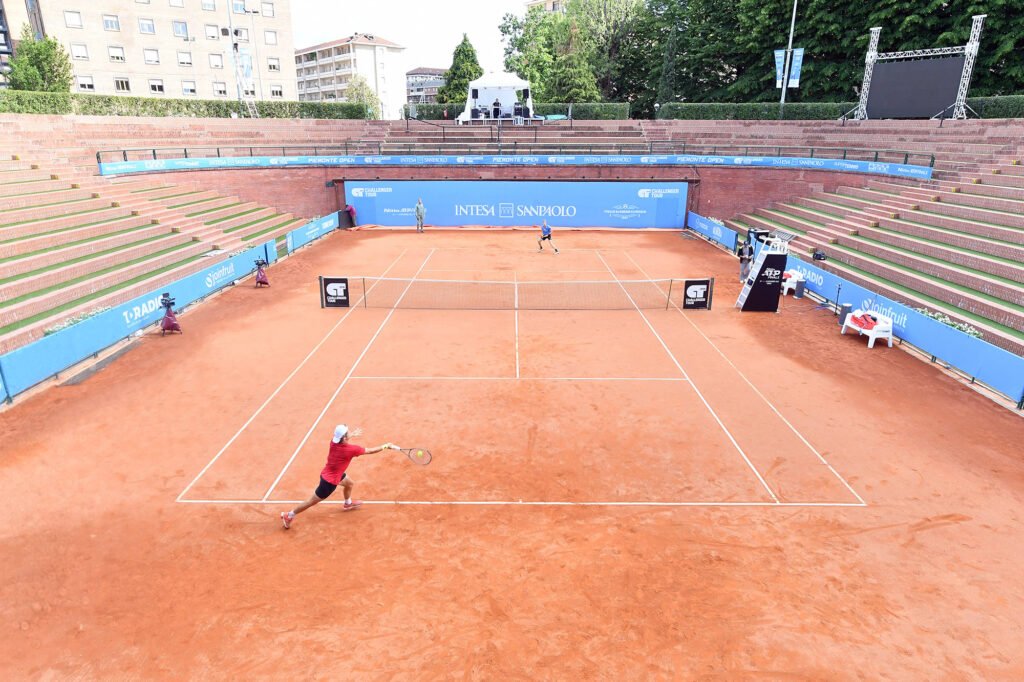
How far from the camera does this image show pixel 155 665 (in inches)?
283

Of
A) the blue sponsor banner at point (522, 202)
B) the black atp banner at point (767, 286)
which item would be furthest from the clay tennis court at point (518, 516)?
the blue sponsor banner at point (522, 202)

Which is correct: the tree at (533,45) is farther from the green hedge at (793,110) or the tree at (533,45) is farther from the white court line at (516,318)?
the white court line at (516,318)

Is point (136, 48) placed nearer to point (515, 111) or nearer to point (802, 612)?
point (515, 111)

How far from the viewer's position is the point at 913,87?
37.7 meters

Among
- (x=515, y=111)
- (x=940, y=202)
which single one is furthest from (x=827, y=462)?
(x=515, y=111)

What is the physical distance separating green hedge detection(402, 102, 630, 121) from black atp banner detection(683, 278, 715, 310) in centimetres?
3720

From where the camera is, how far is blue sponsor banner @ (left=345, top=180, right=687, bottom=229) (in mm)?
40594

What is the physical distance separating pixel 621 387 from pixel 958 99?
36545mm

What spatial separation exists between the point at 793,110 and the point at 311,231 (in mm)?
39874

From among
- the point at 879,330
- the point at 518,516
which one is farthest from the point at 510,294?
the point at 518,516

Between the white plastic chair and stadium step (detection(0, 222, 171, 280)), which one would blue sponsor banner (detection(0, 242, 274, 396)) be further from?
the white plastic chair

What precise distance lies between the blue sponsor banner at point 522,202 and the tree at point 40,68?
21976 mm

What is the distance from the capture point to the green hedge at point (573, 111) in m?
54.5

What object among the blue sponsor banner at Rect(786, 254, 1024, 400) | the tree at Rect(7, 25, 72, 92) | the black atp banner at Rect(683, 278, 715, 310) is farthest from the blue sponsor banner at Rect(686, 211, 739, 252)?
the tree at Rect(7, 25, 72, 92)
